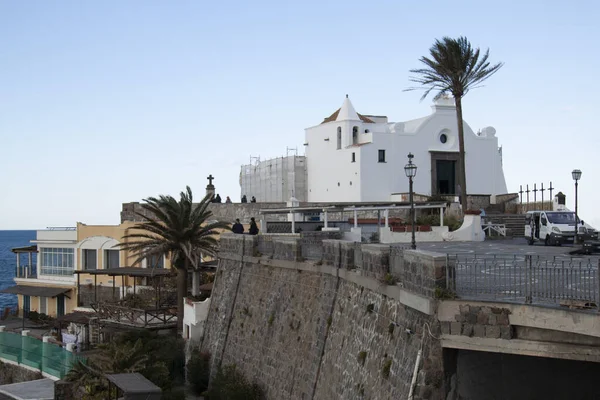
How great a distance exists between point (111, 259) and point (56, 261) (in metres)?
5.74

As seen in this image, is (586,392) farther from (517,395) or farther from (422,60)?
(422,60)

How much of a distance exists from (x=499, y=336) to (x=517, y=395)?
177cm

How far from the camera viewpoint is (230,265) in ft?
87.4

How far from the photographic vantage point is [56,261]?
4716cm

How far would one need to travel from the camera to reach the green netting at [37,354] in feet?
82.0

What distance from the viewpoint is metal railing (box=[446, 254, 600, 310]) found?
10844mm

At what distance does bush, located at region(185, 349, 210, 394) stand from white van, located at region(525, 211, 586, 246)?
13.2 metres

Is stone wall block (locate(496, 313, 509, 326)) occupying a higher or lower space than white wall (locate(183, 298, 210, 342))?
higher

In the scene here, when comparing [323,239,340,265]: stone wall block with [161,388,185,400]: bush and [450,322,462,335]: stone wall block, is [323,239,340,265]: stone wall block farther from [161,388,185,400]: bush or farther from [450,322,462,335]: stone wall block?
[450,322,462,335]: stone wall block

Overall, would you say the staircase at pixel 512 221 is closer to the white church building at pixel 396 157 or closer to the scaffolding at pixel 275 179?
the white church building at pixel 396 157

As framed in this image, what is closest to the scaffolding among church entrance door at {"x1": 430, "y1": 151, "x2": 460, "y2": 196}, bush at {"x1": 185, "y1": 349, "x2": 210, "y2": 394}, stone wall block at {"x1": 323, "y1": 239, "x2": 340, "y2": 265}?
church entrance door at {"x1": 430, "y1": 151, "x2": 460, "y2": 196}

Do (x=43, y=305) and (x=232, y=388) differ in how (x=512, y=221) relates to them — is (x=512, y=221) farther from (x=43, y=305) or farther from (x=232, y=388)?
(x=43, y=305)

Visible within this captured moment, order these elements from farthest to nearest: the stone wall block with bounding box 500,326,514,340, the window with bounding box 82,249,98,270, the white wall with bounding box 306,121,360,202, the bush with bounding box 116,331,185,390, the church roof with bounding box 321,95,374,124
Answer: the church roof with bounding box 321,95,374,124, the white wall with bounding box 306,121,360,202, the window with bounding box 82,249,98,270, the bush with bounding box 116,331,185,390, the stone wall block with bounding box 500,326,514,340

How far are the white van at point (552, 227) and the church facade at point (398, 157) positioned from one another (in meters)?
17.9
